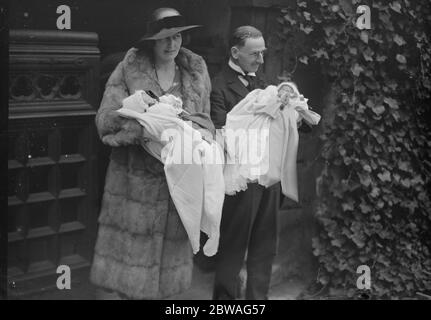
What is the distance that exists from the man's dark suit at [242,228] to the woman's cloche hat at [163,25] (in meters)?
0.41

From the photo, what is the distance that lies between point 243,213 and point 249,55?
95 cm

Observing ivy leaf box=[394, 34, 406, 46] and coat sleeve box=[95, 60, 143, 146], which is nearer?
coat sleeve box=[95, 60, 143, 146]

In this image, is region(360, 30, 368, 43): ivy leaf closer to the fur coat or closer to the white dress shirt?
the white dress shirt

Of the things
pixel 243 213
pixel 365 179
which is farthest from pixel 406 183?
pixel 243 213

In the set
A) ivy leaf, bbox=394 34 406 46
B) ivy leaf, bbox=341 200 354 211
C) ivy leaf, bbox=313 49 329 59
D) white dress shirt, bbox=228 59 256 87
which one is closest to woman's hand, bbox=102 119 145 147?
white dress shirt, bbox=228 59 256 87

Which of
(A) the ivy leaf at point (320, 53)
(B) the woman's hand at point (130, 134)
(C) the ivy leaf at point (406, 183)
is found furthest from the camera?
(C) the ivy leaf at point (406, 183)

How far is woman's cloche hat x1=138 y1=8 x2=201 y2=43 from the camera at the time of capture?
11.7 ft

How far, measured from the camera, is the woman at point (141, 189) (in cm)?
354

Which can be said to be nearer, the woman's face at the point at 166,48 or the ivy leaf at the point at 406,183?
the woman's face at the point at 166,48

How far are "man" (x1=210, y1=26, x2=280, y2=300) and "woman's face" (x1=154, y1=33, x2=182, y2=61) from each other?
331 mm

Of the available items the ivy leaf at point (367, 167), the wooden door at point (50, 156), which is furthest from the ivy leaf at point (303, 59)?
the wooden door at point (50, 156)

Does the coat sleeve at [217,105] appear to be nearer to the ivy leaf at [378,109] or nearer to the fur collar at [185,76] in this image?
the fur collar at [185,76]

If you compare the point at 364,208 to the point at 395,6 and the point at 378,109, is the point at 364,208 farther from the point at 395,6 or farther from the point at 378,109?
the point at 395,6

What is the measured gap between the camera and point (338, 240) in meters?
4.38
